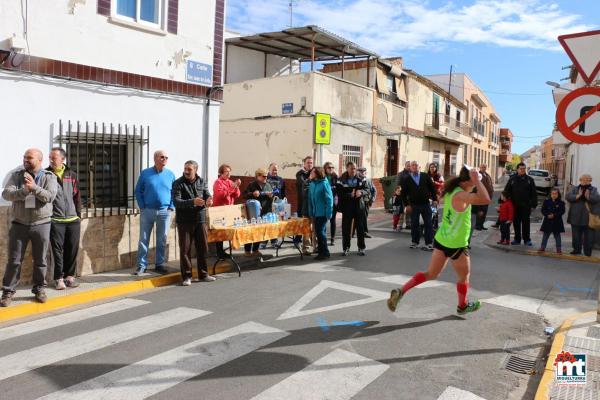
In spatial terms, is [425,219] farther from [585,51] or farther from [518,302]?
[585,51]

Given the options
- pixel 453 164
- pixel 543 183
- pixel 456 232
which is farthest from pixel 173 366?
pixel 543 183

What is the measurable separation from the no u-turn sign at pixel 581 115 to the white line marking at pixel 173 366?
3.73 metres

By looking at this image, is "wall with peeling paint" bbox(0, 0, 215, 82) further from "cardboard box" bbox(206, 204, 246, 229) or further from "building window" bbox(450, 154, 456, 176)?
"building window" bbox(450, 154, 456, 176)

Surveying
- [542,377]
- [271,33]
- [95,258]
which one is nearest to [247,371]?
[542,377]

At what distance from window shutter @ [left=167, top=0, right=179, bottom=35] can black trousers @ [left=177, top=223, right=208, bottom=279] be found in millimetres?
3743

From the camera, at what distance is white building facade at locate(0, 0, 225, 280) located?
Result: 6.96 m

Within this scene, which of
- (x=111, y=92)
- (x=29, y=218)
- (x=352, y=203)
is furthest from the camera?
(x=352, y=203)

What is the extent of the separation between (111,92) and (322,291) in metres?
4.70

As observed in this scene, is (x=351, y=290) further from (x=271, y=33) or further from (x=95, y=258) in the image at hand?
(x=271, y=33)

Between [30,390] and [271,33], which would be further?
[271,33]

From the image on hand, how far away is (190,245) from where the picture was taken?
746cm

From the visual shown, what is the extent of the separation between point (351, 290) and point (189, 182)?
2.92 meters

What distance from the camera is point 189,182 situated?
747 cm

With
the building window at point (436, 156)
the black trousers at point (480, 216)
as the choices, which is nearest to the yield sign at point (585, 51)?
the black trousers at point (480, 216)
